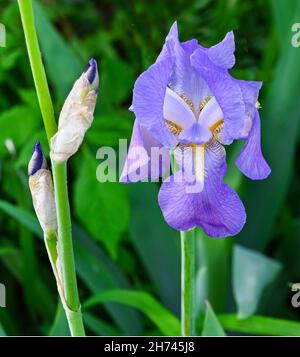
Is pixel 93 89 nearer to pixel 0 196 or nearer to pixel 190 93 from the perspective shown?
pixel 190 93

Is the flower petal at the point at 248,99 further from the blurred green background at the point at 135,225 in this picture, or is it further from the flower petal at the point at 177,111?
the blurred green background at the point at 135,225

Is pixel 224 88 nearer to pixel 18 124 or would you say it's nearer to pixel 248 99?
pixel 248 99

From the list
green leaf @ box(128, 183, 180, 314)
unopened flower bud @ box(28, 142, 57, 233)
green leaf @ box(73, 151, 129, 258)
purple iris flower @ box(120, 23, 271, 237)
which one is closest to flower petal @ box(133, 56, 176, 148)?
purple iris flower @ box(120, 23, 271, 237)

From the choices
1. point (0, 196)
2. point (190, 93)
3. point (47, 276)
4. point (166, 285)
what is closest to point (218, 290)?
point (166, 285)

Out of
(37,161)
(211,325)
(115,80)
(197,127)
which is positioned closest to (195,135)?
(197,127)

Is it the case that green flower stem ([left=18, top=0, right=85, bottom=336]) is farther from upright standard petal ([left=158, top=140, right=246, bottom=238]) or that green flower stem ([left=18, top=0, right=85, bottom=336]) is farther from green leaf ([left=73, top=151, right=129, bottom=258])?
green leaf ([left=73, top=151, right=129, bottom=258])
